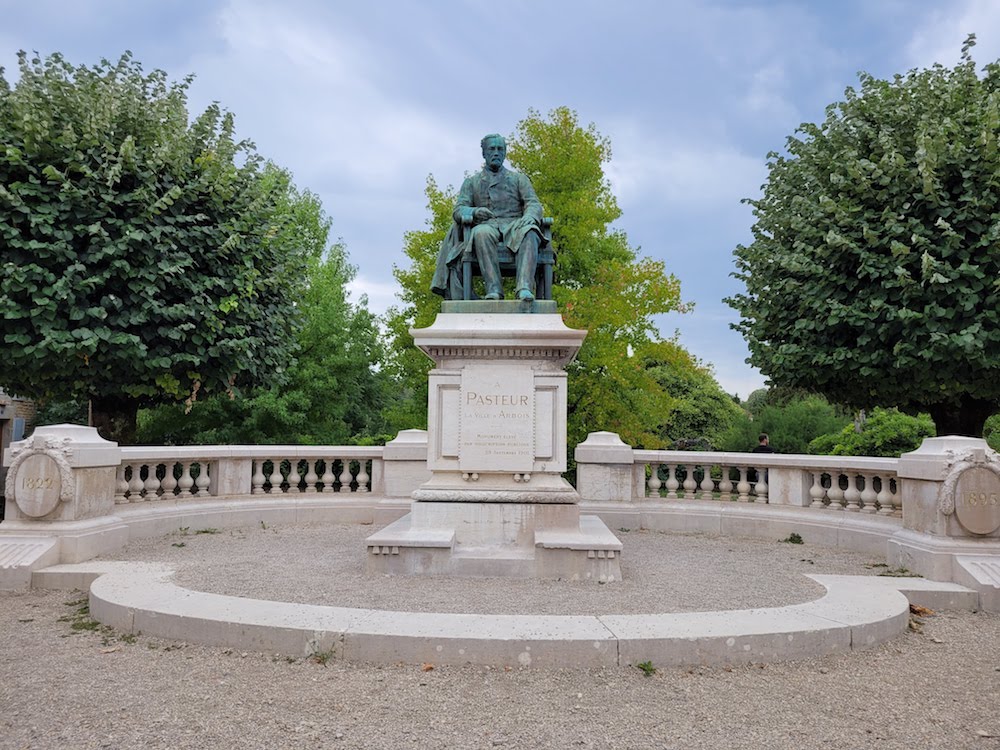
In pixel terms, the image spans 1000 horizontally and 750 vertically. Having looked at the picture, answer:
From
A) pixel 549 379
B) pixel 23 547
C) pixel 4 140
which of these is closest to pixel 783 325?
pixel 549 379

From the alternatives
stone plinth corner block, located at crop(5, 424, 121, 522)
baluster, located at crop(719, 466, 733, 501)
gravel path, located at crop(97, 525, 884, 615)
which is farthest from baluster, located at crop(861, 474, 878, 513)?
stone plinth corner block, located at crop(5, 424, 121, 522)

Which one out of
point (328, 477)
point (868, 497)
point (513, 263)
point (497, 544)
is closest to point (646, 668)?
point (497, 544)

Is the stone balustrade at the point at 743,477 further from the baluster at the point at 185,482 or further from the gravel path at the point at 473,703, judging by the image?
the baluster at the point at 185,482

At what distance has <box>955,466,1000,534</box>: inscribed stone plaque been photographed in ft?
22.1

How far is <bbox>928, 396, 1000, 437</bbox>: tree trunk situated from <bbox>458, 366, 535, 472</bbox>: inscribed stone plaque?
1032 centimetres

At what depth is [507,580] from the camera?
263 inches

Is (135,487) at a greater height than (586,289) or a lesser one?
lesser

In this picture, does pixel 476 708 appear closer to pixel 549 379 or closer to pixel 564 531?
pixel 564 531

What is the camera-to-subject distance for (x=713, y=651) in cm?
440

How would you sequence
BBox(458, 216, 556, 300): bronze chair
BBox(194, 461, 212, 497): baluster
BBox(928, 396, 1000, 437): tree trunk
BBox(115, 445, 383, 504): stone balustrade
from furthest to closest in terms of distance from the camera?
BBox(928, 396, 1000, 437): tree trunk < BBox(194, 461, 212, 497): baluster < BBox(115, 445, 383, 504): stone balustrade < BBox(458, 216, 556, 300): bronze chair

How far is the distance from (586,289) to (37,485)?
1287 centimetres

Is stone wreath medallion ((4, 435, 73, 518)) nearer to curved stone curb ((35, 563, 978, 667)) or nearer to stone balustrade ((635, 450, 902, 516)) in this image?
curved stone curb ((35, 563, 978, 667))

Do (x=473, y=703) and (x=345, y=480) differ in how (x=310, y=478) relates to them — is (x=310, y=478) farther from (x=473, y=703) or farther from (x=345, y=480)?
(x=473, y=703)

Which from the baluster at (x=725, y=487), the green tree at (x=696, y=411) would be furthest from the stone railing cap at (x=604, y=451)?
the green tree at (x=696, y=411)
